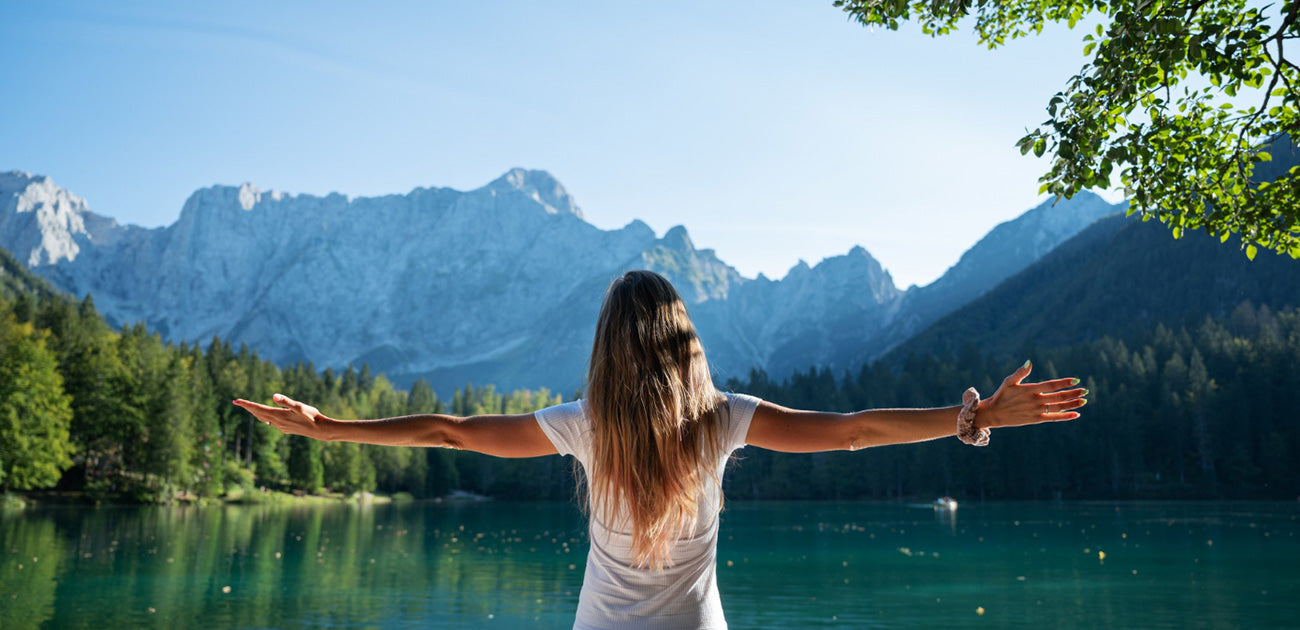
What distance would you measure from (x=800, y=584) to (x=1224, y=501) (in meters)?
74.6

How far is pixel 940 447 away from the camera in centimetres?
10450

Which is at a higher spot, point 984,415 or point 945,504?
point 984,415

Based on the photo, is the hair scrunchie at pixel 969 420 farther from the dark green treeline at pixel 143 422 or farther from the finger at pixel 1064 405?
the dark green treeline at pixel 143 422

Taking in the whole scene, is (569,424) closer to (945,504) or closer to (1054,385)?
(1054,385)

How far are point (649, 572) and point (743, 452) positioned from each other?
7198 cm

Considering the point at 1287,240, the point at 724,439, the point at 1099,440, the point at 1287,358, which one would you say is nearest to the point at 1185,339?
the point at 1287,358

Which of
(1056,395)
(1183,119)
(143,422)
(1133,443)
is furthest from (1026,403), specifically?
(1133,443)

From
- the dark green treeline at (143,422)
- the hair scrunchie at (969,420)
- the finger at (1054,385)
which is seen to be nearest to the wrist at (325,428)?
the hair scrunchie at (969,420)

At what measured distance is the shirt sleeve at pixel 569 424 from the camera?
11.6 feet

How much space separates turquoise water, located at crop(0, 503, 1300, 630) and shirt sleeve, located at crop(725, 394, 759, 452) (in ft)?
69.8

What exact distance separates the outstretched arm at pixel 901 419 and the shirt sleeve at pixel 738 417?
27 mm

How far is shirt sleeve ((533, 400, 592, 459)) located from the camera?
3.54 m

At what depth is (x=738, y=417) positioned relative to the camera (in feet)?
11.4

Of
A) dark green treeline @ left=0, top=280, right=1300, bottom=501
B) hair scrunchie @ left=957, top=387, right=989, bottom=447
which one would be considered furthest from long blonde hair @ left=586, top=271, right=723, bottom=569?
dark green treeline @ left=0, top=280, right=1300, bottom=501
